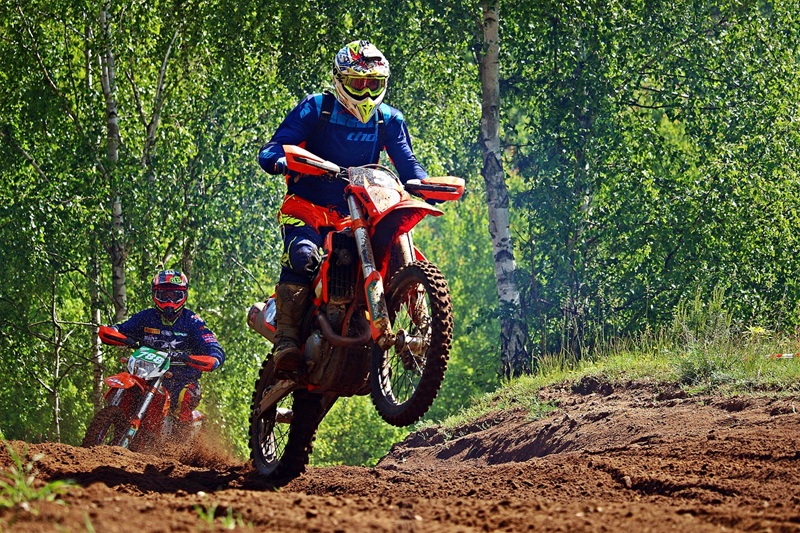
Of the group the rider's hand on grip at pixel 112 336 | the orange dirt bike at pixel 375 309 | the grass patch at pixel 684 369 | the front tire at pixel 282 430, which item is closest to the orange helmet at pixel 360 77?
the orange dirt bike at pixel 375 309

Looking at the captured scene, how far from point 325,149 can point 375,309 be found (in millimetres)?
1759

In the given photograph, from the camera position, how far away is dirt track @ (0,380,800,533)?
509 centimetres

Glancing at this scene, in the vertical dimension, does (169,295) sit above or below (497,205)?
below

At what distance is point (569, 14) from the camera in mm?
17938

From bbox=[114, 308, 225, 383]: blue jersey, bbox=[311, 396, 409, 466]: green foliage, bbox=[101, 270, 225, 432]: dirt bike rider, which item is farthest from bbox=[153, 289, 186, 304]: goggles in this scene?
bbox=[311, 396, 409, 466]: green foliage

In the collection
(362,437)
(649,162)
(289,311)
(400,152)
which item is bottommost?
(362,437)

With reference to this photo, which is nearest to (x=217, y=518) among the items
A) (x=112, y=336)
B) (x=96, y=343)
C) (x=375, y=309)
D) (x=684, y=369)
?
(x=375, y=309)

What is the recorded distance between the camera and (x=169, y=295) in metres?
14.0

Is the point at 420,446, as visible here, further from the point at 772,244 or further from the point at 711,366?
the point at 772,244

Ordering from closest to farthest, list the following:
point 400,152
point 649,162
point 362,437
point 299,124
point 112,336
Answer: point 299,124
point 400,152
point 112,336
point 649,162
point 362,437

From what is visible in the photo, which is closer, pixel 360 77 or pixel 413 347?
pixel 413 347

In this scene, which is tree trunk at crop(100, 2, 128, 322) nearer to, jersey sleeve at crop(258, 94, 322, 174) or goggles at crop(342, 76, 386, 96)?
jersey sleeve at crop(258, 94, 322, 174)

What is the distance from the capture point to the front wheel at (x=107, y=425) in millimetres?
12797

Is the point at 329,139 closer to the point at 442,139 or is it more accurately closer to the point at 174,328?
the point at 174,328
